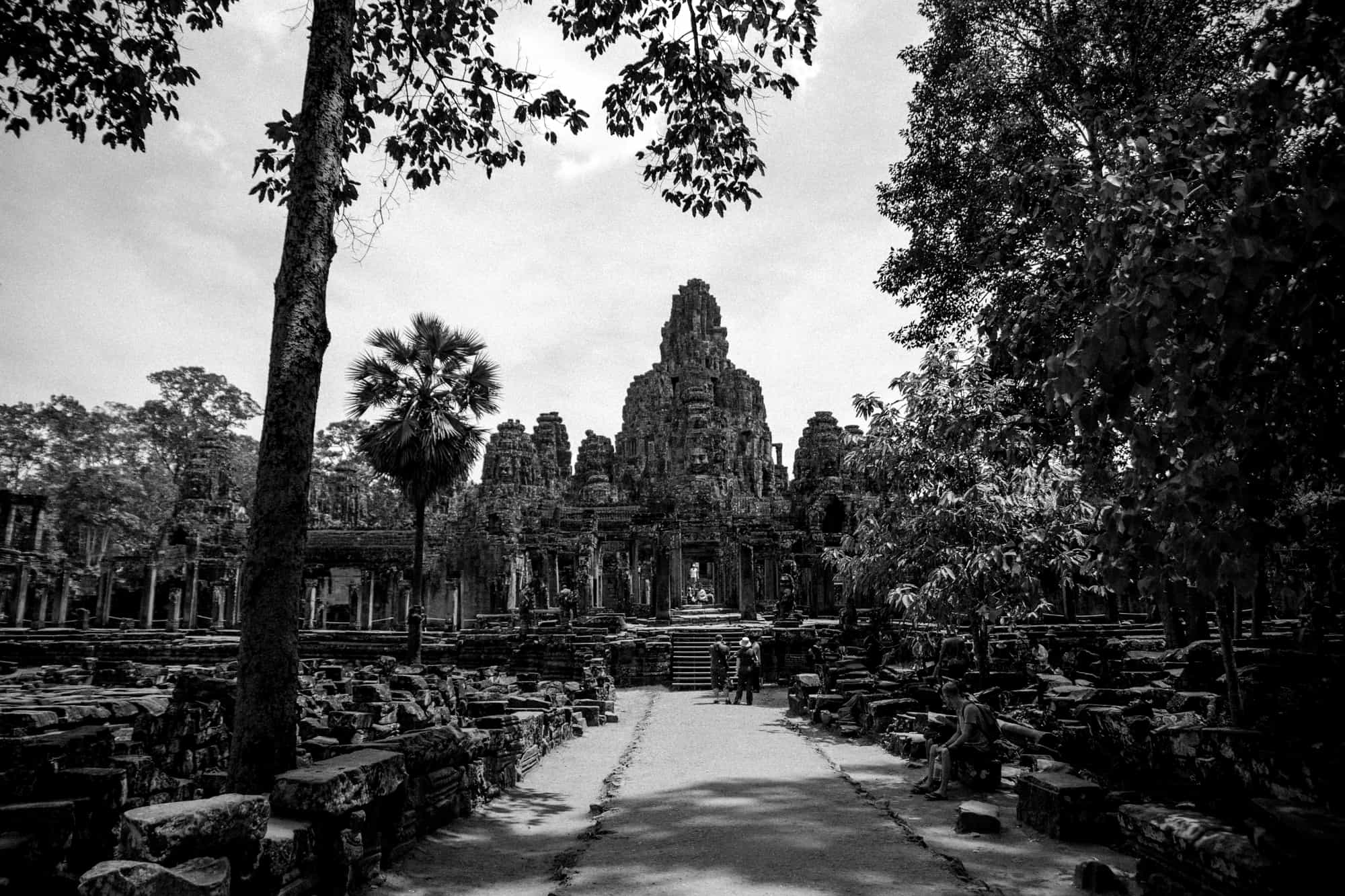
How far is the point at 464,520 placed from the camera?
3856 centimetres

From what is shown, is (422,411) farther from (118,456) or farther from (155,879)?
(118,456)

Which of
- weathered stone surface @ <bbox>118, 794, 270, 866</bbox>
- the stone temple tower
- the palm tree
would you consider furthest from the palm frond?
the stone temple tower

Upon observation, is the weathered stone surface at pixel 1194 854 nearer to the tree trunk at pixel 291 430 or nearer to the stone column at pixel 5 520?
the tree trunk at pixel 291 430

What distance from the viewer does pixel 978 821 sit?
20.7 ft

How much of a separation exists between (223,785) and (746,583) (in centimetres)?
2440

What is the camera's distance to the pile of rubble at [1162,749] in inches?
140

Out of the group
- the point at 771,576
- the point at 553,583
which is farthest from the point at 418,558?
the point at 771,576

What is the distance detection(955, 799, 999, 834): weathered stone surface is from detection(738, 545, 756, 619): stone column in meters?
22.7

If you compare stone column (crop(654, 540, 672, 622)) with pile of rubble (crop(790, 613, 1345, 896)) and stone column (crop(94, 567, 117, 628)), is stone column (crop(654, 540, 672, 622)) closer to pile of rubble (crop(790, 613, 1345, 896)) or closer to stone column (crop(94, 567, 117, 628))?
pile of rubble (crop(790, 613, 1345, 896))

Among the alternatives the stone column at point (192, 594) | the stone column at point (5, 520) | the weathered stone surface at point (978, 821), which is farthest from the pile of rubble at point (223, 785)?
the stone column at point (5, 520)

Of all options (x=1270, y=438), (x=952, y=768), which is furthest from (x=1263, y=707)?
(x=1270, y=438)

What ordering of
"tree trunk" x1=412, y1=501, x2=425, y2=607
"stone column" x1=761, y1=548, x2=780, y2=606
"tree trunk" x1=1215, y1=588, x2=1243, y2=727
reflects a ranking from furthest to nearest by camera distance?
"stone column" x1=761, y1=548, x2=780, y2=606 → "tree trunk" x1=412, y1=501, x2=425, y2=607 → "tree trunk" x1=1215, y1=588, x2=1243, y2=727

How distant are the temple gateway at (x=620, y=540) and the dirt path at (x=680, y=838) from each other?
14.8 m

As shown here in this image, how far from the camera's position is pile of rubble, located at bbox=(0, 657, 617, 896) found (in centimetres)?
362
